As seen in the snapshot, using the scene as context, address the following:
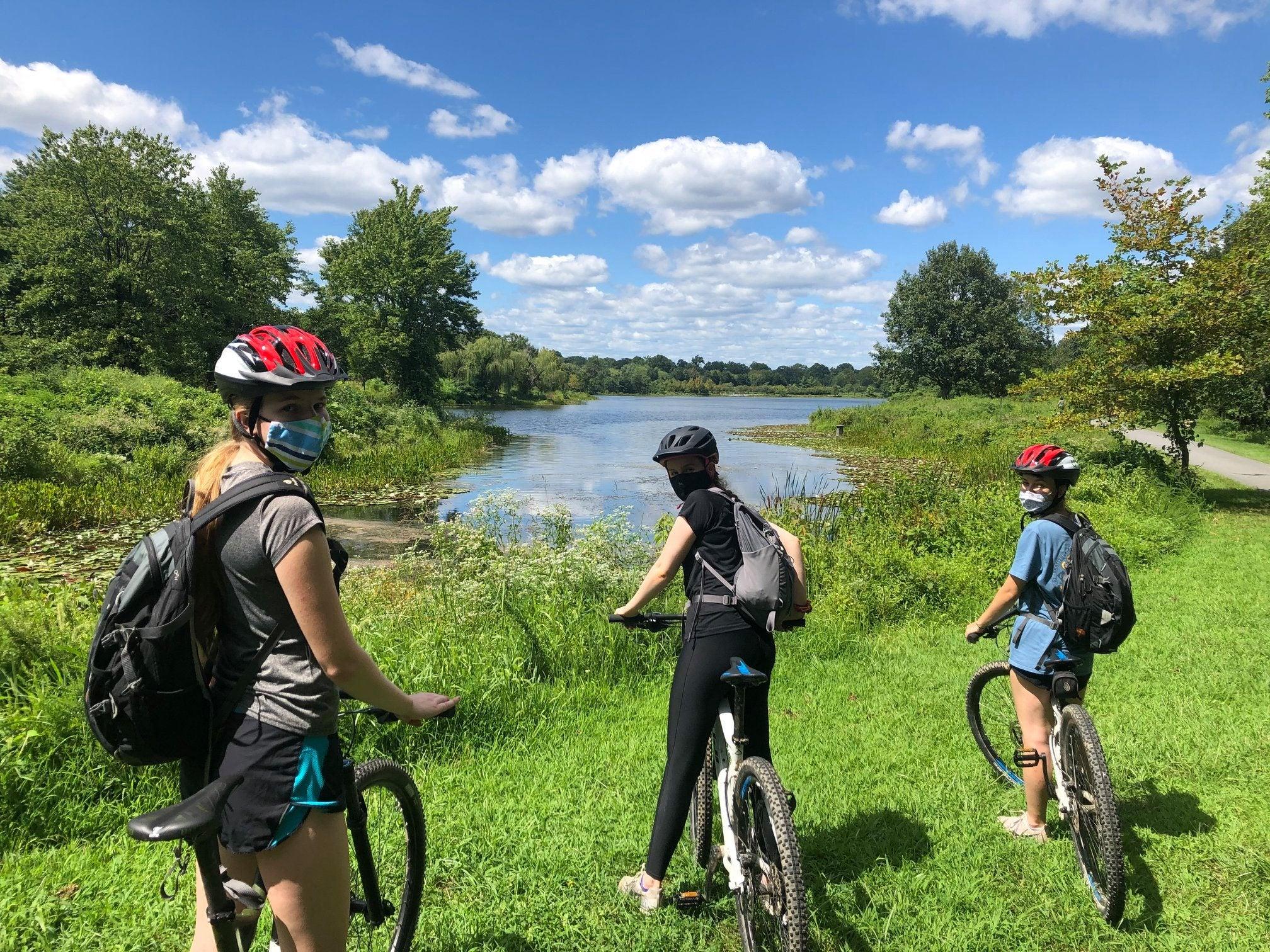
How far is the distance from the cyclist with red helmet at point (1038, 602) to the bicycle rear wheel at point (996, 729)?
0.45 m

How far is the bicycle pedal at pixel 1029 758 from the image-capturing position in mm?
3412

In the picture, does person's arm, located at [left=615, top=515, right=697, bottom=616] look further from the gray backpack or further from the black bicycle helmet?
the black bicycle helmet

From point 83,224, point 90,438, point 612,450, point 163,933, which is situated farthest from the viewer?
point 612,450

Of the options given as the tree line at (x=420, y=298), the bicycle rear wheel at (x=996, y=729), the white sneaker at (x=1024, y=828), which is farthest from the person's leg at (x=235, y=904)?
the tree line at (x=420, y=298)

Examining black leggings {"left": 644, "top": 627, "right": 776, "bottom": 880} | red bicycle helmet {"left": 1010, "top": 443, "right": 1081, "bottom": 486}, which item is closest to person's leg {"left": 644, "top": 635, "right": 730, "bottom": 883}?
black leggings {"left": 644, "top": 627, "right": 776, "bottom": 880}

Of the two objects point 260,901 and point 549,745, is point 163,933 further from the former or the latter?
point 549,745

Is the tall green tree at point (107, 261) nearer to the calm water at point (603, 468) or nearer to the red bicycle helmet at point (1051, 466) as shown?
the calm water at point (603, 468)

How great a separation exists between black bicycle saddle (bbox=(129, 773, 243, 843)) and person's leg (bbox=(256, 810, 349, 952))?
206 mm

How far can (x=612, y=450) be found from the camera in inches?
1299

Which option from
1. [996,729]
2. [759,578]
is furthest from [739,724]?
[996,729]

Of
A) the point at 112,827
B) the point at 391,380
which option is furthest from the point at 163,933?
the point at 391,380

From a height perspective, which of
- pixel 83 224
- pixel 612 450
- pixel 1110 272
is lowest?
pixel 612 450

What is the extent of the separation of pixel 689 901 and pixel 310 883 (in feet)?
5.70

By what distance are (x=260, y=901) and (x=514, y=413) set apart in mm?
62522
